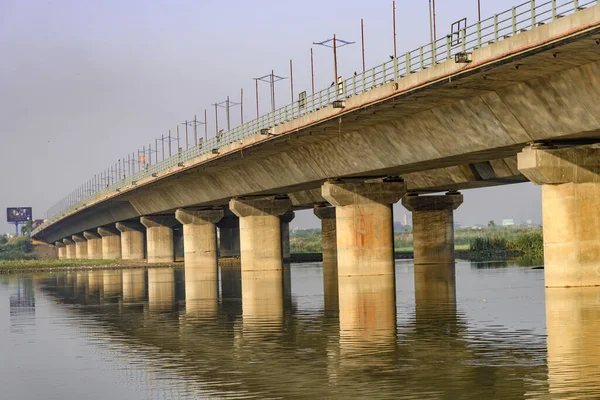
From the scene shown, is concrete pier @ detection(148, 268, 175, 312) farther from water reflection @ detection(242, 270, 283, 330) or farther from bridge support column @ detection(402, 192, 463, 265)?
bridge support column @ detection(402, 192, 463, 265)

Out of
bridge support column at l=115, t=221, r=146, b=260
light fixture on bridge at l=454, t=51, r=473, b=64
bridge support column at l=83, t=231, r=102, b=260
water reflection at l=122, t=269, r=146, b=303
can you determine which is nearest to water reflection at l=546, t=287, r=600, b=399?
light fixture on bridge at l=454, t=51, r=473, b=64

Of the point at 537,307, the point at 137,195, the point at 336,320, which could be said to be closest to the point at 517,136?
the point at 537,307

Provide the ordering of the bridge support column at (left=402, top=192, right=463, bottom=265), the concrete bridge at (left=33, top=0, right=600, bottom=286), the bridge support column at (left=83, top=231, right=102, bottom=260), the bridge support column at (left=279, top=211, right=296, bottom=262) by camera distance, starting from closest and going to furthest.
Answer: the concrete bridge at (left=33, top=0, right=600, bottom=286), the bridge support column at (left=402, top=192, right=463, bottom=265), the bridge support column at (left=279, top=211, right=296, bottom=262), the bridge support column at (left=83, top=231, right=102, bottom=260)

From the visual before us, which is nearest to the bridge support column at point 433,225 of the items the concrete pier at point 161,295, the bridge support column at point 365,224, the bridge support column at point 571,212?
the bridge support column at point 365,224

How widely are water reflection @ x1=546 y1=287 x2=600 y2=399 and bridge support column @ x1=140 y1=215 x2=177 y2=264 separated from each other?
8129 centimetres

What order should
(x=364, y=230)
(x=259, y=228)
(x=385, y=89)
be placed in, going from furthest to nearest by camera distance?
(x=259, y=228) < (x=364, y=230) < (x=385, y=89)

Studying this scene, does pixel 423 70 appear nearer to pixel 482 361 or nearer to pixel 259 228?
→ pixel 482 361

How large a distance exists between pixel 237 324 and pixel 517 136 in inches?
589

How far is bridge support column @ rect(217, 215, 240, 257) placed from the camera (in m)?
136

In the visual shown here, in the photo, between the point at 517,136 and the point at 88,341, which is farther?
the point at 517,136

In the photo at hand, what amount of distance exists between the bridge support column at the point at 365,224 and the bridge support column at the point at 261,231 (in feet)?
56.5

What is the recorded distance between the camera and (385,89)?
45875 mm

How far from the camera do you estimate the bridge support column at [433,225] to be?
80.9m

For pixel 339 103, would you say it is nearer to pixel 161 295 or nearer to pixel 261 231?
pixel 161 295
